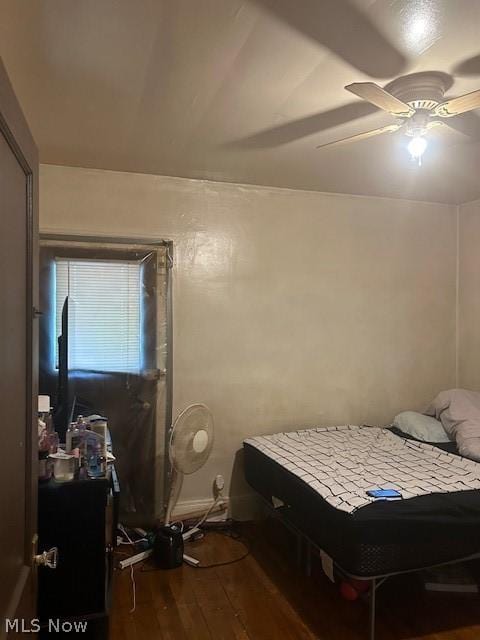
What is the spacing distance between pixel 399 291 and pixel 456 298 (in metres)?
0.56

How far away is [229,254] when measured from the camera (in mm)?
3566

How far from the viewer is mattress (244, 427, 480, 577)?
7.03 ft

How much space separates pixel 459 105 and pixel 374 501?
1.67 m

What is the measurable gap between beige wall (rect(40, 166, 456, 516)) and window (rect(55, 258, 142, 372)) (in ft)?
0.83

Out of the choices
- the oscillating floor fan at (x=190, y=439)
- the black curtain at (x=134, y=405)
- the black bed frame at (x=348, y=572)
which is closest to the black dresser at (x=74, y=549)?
the oscillating floor fan at (x=190, y=439)

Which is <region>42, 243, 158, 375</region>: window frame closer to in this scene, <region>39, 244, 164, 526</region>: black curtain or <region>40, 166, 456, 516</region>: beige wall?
<region>39, 244, 164, 526</region>: black curtain

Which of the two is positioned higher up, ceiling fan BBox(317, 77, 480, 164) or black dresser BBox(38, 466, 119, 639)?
ceiling fan BBox(317, 77, 480, 164)

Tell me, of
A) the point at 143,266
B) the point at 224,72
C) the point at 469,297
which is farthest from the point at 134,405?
the point at 469,297

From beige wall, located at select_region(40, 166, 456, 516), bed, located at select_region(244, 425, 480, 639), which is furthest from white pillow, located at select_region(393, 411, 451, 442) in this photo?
beige wall, located at select_region(40, 166, 456, 516)

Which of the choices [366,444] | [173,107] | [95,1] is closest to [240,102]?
[173,107]

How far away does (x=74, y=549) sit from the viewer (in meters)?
1.93

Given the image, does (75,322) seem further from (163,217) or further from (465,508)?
(465,508)

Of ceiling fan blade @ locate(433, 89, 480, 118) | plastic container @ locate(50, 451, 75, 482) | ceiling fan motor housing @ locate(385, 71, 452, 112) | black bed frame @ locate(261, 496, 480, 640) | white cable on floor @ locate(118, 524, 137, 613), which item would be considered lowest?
white cable on floor @ locate(118, 524, 137, 613)

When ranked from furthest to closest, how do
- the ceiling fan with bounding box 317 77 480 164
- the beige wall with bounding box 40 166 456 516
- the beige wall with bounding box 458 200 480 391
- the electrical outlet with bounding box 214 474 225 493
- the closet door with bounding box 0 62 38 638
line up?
1. the beige wall with bounding box 458 200 480 391
2. the electrical outlet with bounding box 214 474 225 493
3. the beige wall with bounding box 40 166 456 516
4. the ceiling fan with bounding box 317 77 480 164
5. the closet door with bounding box 0 62 38 638
